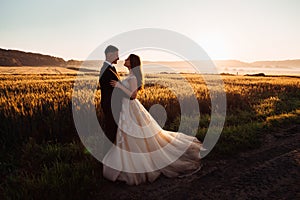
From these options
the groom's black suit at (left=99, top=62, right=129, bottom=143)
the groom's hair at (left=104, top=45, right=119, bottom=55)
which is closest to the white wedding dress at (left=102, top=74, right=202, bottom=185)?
the groom's black suit at (left=99, top=62, right=129, bottom=143)

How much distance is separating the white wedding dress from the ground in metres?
0.16

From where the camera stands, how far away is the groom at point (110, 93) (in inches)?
173

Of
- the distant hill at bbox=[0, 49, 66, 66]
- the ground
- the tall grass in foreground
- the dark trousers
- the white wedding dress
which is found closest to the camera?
the ground

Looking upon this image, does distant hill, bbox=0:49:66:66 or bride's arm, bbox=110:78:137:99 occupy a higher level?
distant hill, bbox=0:49:66:66

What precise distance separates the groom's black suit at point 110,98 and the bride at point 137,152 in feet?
0.30

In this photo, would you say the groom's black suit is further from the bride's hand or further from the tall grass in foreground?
the tall grass in foreground

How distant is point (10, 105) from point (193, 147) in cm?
486

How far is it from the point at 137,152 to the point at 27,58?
135m

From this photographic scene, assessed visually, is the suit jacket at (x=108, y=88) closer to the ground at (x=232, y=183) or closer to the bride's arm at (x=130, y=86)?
the bride's arm at (x=130, y=86)

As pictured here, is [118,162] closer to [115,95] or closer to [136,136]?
[136,136]

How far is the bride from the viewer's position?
4332 millimetres

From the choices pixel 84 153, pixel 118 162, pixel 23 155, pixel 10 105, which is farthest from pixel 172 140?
pixel 10 105

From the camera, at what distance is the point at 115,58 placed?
14.6 ft

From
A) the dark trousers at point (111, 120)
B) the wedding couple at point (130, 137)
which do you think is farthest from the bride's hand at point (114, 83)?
the dark trousers at point (111, 120)
